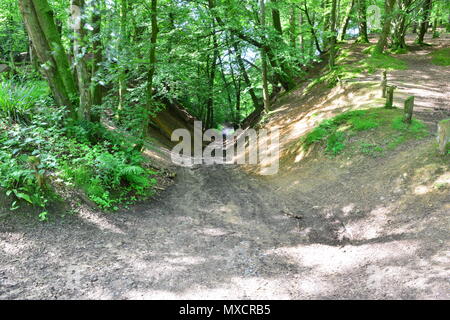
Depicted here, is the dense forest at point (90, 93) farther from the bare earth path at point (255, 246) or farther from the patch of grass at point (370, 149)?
the patch of grass at point (370, 149)

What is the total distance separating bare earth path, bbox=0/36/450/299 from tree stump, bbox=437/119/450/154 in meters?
0.48

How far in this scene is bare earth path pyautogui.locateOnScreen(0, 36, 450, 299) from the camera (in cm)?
436

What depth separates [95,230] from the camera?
223 inches

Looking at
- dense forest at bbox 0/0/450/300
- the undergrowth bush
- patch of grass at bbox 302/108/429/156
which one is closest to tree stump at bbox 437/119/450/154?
dense forest at bbox 0/0/450/300

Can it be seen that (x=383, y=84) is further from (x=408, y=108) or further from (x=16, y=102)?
(x=16, y=102)

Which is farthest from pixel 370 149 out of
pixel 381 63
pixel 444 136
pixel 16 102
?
pixel 381 63

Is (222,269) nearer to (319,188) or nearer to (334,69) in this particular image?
(319,188)

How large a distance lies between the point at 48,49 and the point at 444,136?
943 cm

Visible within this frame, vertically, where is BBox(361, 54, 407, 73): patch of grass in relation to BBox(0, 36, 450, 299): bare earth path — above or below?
above

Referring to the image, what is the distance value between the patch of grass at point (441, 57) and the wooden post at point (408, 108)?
33.6 ft

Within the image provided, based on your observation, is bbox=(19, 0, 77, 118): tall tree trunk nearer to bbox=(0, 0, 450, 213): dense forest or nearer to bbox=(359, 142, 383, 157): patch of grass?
bbox=(0, 0, 450, 213): dense forest

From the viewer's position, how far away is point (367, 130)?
991cm

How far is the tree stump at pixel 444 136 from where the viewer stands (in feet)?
23.1

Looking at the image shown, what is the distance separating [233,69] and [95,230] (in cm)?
2042
